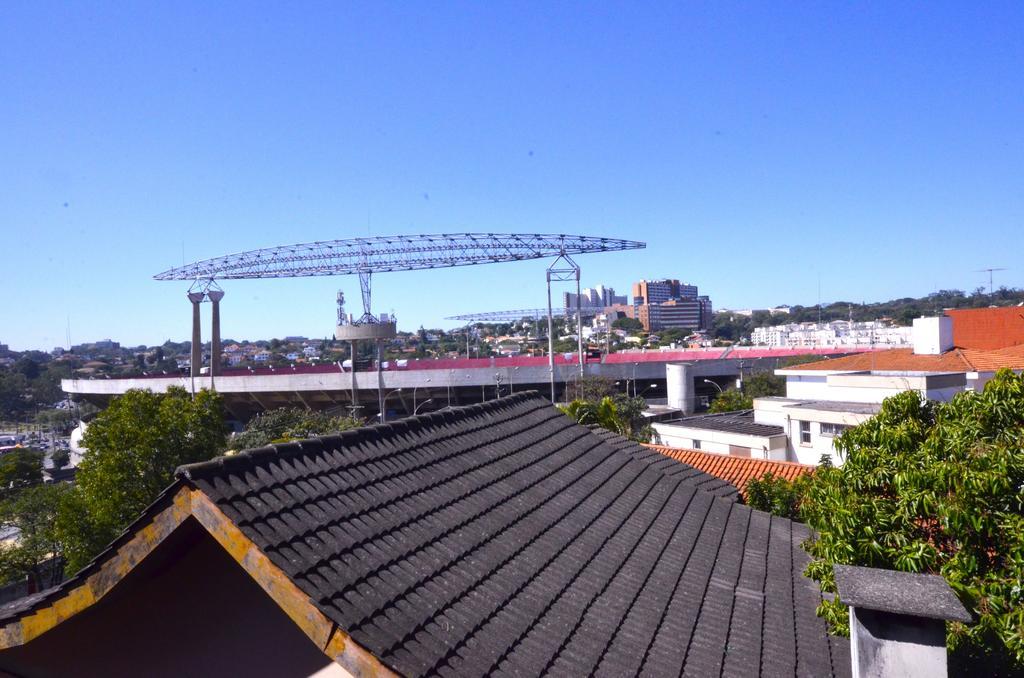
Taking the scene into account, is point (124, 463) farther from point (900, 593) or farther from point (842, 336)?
point (842, 336)

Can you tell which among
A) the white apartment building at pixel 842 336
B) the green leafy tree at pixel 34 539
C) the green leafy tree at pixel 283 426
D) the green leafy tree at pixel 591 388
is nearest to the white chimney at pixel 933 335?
the green leafy tree at pixel 591 388

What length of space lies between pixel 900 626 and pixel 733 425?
23.0 m

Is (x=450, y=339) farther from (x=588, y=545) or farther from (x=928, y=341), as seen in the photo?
(x=588, y=545)

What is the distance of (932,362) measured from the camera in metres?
26.8

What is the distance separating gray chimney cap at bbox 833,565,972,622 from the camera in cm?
366

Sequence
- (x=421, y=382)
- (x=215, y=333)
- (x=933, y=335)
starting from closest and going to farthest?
(x=933, y=335), (x=421, y=382), (x=215, y=333)

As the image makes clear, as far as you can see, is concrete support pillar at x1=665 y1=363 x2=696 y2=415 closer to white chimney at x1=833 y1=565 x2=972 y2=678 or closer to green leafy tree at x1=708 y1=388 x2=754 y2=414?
green leafy tree at x1=708 y1=388 x2=754 y2=414

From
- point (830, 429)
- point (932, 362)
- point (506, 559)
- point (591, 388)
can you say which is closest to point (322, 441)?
point (506, 559)

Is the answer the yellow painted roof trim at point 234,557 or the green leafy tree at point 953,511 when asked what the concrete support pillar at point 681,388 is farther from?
the yellow painted roof trim at point 234,557

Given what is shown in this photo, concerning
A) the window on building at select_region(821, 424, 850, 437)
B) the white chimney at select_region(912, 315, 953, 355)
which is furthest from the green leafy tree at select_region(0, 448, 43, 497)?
the white chimney at select_region(912, 315, 953, 355)

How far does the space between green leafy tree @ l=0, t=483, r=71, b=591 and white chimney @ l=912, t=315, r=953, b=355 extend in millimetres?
32735

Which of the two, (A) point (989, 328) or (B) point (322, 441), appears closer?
(B) point (322, 441)

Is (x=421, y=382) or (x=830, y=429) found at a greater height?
(x=421, y=382)

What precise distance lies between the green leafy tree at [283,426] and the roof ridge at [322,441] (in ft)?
71.0
